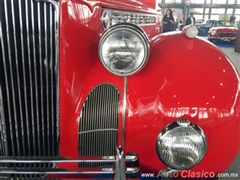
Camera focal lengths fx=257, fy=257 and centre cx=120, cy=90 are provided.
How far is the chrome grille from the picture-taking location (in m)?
1.34

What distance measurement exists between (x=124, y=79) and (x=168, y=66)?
0.31 m

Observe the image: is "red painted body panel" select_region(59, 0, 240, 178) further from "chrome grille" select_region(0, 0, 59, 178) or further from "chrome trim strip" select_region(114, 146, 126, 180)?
"chrome trim strip" select_region(114, 146, 126, 180)

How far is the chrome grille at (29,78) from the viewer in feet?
4.40

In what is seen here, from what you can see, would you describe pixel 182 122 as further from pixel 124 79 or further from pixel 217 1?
pixel 217 1

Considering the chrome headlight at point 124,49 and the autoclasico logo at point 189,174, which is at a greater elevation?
the chrome headlight at point 124,49

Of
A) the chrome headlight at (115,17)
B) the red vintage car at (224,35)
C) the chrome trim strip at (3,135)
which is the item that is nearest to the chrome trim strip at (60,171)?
the chrome trim strip at (3,135)

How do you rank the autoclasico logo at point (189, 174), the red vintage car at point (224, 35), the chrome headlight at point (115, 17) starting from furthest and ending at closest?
the red vintage car at point (224, 35), the chrome headlight at point (115, 17), the autoclasico logo at point (189, 174)

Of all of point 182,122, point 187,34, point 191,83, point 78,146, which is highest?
point 187,34

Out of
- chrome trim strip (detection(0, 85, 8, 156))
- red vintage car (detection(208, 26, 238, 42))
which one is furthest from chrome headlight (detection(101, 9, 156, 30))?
red vintage car (detection(208, 26, 238, 42))

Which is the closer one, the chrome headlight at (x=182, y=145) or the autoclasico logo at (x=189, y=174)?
the chrome headlight at (x=182, y=145)

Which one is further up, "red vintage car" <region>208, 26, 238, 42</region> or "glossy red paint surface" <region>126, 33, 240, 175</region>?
"red vintage car" <region>208, 26, 238, 42</region>

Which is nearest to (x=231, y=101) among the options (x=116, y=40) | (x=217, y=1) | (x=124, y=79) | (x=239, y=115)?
(x=239, y=115)

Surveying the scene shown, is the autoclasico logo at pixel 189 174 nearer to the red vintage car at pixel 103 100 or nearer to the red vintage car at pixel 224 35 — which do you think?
the red vintage car at pixel 103 100

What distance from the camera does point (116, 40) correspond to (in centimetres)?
147
